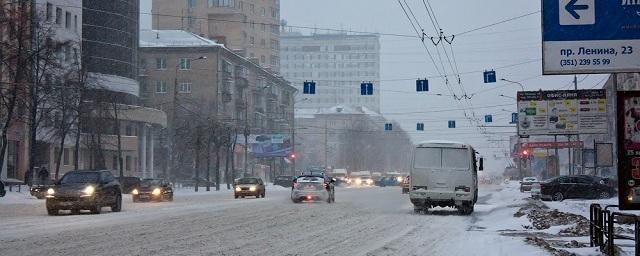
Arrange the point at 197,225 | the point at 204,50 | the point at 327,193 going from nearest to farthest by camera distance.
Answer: the point at 197,225 → the point at 327,193 → the point at 204,50

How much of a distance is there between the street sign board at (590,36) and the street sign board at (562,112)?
3826cm

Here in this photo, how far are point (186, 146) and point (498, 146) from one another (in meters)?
90.2

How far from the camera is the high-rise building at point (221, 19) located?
142 metres

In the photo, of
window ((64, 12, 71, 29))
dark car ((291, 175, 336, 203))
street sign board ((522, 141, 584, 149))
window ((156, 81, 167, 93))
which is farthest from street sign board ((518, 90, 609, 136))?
window ((156, 81, 167, 93))

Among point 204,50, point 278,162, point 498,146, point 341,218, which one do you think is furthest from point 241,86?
point 341,218

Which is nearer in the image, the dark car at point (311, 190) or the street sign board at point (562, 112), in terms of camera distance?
the dark car at point (311, 190)

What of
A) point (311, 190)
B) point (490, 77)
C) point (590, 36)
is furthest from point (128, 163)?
point (590, 36)

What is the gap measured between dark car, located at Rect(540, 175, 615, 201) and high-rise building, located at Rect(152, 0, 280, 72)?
8909 cm

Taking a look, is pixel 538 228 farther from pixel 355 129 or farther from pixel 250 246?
pixel 355 129

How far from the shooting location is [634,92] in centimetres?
1516

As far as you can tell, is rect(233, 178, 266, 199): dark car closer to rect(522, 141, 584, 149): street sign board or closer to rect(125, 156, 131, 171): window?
rect(522, 141, 584, 149): street sign board

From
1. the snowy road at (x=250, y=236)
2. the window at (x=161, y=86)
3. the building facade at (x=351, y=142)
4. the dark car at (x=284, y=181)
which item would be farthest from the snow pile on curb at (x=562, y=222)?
the building facade at (x=351, y=142)

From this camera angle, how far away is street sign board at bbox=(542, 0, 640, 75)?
19656 millimetres

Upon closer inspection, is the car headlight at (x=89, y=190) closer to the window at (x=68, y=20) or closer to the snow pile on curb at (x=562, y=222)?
the snow pile on curb at (x=562, y=222)
